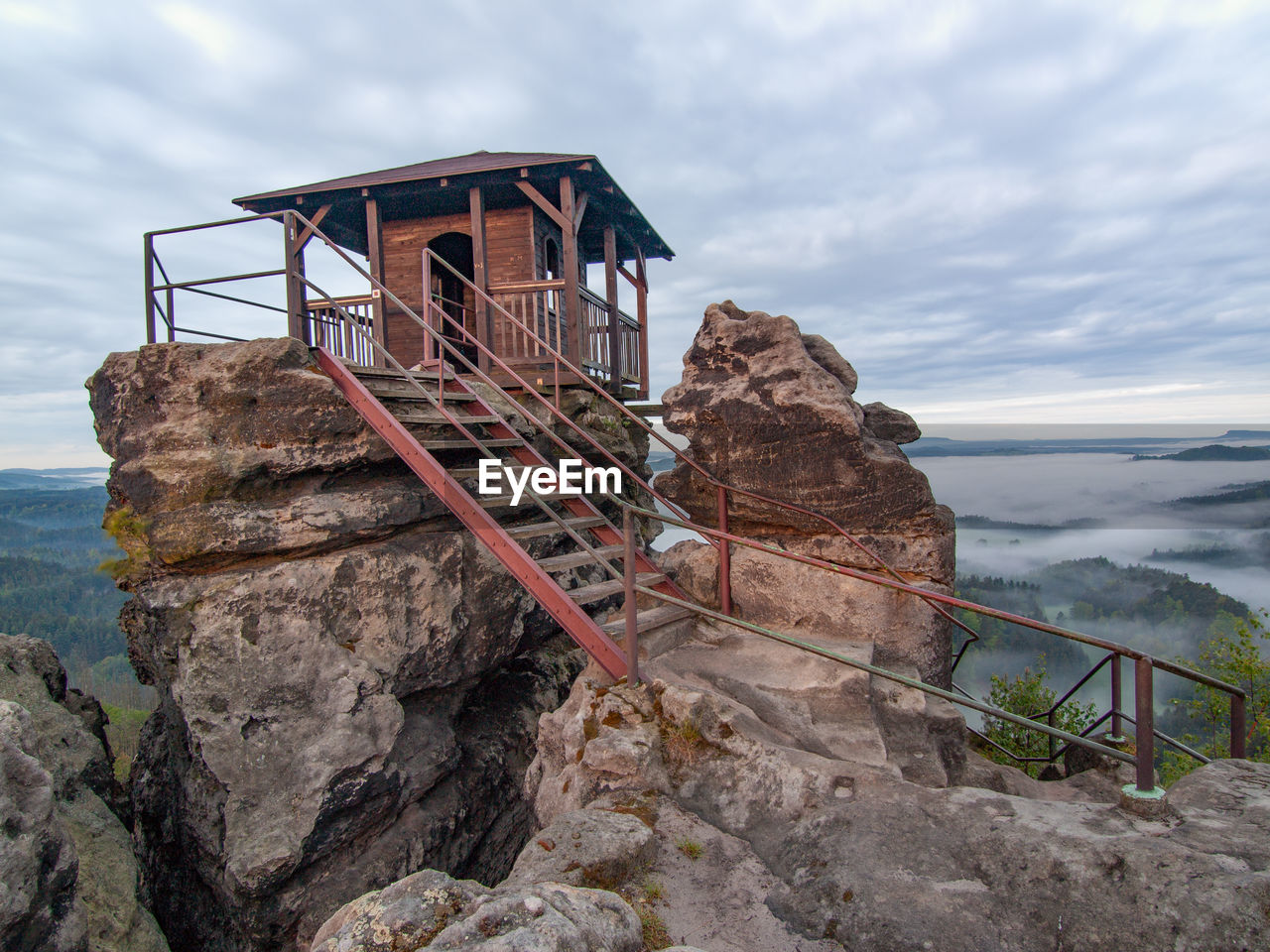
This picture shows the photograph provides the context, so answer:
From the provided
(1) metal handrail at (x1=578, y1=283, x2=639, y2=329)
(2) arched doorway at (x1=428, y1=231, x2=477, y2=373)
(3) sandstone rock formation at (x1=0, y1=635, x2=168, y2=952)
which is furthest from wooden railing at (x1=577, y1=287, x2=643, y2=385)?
(3) sandstone rock formation at (x1=0, y1=635, x2=168, y2=952)

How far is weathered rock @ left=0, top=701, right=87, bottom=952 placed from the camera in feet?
12.5

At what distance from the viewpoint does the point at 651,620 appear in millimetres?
5320

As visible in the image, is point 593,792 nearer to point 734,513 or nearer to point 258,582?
point 734,513

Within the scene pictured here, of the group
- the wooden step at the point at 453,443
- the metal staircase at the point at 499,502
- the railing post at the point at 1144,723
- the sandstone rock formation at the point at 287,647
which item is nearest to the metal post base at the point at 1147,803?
the railing post at the point at 1144,723

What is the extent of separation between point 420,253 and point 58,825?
10547 mm

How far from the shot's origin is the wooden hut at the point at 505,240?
10797mm

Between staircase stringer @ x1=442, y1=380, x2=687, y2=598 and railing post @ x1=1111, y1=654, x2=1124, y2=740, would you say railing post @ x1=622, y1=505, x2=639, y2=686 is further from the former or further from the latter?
railing post @ x1=1111, y1=654, x2=1124, y2=740

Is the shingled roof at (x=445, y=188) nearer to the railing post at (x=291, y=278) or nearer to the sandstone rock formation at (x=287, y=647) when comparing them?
the railing post at (x=291, y=278)

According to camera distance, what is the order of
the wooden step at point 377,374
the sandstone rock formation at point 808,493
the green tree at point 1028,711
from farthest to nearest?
the green tree at point 1028,711 < the wooden step at point 377,374 < the sandstone rock formation at point 808,493

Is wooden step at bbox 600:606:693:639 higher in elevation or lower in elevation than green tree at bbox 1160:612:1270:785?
higher

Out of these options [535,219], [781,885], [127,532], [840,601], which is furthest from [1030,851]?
[535,219]

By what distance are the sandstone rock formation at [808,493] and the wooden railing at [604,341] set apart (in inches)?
195

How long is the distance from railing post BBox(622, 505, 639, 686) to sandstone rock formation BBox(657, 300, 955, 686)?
1763 mm

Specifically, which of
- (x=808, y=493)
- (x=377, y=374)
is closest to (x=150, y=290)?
(x=377, y=374)
